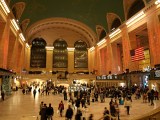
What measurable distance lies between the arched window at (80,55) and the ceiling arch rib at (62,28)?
1.61m

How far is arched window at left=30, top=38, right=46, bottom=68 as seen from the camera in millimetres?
37059

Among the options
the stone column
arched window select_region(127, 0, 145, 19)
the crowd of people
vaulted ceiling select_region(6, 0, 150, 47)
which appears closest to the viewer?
the crowd of people

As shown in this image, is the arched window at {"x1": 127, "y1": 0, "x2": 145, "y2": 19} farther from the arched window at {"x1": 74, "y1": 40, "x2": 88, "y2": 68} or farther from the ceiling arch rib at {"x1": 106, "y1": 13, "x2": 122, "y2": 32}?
the arched window at {"x1": 74, "y1": 40, "x2": 88, "y2": 68}

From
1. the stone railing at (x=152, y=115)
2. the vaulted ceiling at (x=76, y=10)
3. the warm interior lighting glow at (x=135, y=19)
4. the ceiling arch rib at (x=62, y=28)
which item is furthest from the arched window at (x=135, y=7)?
the stone railing at (x=152, y=115)

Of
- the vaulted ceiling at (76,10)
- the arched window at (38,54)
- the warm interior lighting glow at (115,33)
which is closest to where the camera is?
the warm interior lighting glow at (115,33)

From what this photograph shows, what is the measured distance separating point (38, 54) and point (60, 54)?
4.77 meters

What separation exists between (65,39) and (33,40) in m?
6.94

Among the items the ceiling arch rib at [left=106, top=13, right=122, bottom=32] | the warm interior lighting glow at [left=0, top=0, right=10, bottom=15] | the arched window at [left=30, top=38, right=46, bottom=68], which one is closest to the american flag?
the ceiling arch rib at [left=106, top=13, right=122, bottom=32]

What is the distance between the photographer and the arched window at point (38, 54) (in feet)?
122

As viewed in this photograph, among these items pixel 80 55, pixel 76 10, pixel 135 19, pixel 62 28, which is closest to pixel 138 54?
pixel 135 19

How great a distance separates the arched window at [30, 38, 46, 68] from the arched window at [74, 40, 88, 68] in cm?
707

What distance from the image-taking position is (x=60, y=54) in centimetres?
3881

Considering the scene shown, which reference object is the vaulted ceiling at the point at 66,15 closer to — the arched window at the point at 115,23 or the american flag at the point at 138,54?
the arched window at the point at 115,23

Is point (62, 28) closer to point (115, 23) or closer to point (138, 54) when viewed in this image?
point (115, 23)
